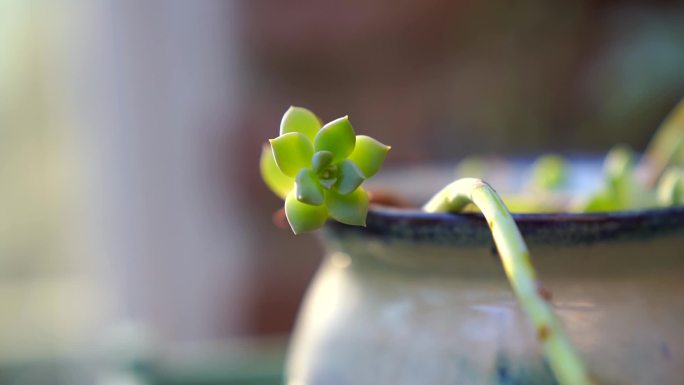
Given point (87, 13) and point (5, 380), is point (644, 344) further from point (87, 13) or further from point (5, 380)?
point (87, 13)

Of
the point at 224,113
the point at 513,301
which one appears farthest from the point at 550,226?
the point at 224,113

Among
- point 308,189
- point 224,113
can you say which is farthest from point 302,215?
point 224,113

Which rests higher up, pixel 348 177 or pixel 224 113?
pixel 224 113

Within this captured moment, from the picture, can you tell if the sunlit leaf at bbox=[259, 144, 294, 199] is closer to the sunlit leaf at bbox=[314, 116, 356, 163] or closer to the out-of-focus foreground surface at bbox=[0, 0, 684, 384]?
the sunlit leaf at bbox=[314, 116, 356, 163]

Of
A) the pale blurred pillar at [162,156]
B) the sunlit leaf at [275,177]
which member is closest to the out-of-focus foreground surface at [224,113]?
the pale blurred pillar at [162,156]

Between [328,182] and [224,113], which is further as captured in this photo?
[224,113]

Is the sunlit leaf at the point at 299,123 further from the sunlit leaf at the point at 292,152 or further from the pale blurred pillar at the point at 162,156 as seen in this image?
the pale blurred pillar at the point at 162,156

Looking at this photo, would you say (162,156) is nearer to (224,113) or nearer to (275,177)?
(224,113)
